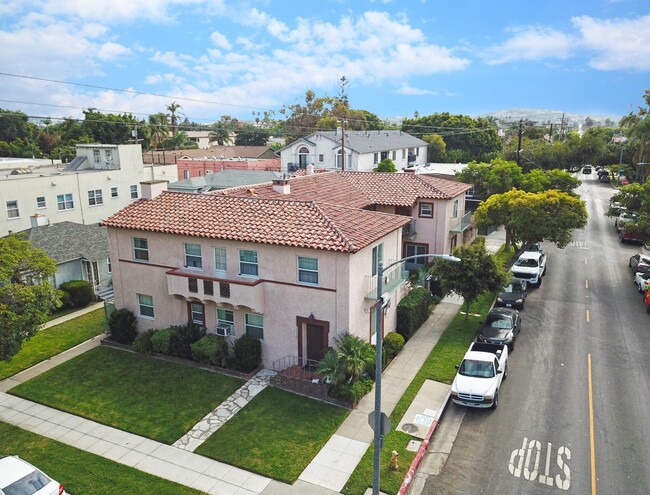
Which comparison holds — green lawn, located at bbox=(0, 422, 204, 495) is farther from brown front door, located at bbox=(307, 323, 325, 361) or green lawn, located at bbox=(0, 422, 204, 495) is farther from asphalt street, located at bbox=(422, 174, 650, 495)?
asphalt street, located at bbox=(422, 174, 650, 495)

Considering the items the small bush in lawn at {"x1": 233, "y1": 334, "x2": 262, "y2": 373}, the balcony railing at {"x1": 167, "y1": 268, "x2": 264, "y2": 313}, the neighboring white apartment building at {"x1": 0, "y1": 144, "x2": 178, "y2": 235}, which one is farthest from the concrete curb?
the neighboring white apartment building at {"x1": 0, "y1": 144, "x2": 178, "y2": 235}

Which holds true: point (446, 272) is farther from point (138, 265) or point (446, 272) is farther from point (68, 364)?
point (68, 364)

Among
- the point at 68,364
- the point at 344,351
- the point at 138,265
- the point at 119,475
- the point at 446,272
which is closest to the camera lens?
the point at 119,475

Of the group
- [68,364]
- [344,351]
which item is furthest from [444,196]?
[68,364]

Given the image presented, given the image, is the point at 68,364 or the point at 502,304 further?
the point at 502,304

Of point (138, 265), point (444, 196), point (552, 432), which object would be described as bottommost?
point (552, 432)

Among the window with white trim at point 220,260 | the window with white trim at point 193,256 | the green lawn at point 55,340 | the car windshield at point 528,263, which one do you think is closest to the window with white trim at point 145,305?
the window with white trim at point 193,256

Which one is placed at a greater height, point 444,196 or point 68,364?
point 444,196
